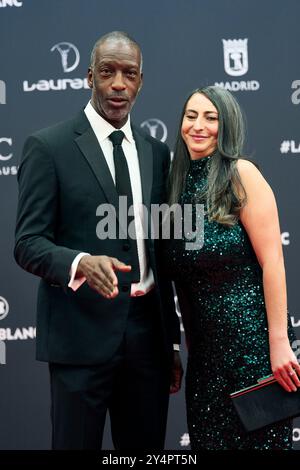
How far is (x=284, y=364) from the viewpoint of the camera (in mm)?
2506

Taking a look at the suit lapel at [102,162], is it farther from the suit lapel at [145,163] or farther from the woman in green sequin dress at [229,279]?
the woman in green sequin dress at [229,279]

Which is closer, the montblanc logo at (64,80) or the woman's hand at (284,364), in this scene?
the woman's hand at (284,364)

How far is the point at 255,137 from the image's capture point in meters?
3.67

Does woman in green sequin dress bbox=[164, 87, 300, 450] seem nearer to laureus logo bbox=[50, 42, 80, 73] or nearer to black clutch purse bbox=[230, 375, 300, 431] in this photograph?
black clutch purse bbox=[230, 375, 300, 431]

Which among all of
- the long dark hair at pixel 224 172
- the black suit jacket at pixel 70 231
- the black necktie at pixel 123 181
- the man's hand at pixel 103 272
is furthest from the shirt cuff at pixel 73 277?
the long dark hair at pixel 224 172

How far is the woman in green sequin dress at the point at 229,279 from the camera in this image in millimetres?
2510

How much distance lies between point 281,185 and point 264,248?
4.06 feet

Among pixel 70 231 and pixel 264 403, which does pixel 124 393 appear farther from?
pixel 70 231

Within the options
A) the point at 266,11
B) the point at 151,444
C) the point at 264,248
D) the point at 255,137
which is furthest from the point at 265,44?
the point at 151,444

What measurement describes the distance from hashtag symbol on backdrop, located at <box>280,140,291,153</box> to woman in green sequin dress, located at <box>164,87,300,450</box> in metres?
1.13

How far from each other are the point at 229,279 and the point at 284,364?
0.32 m

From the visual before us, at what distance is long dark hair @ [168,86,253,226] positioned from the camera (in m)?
2.51

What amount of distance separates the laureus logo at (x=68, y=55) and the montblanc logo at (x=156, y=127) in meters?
0.42
